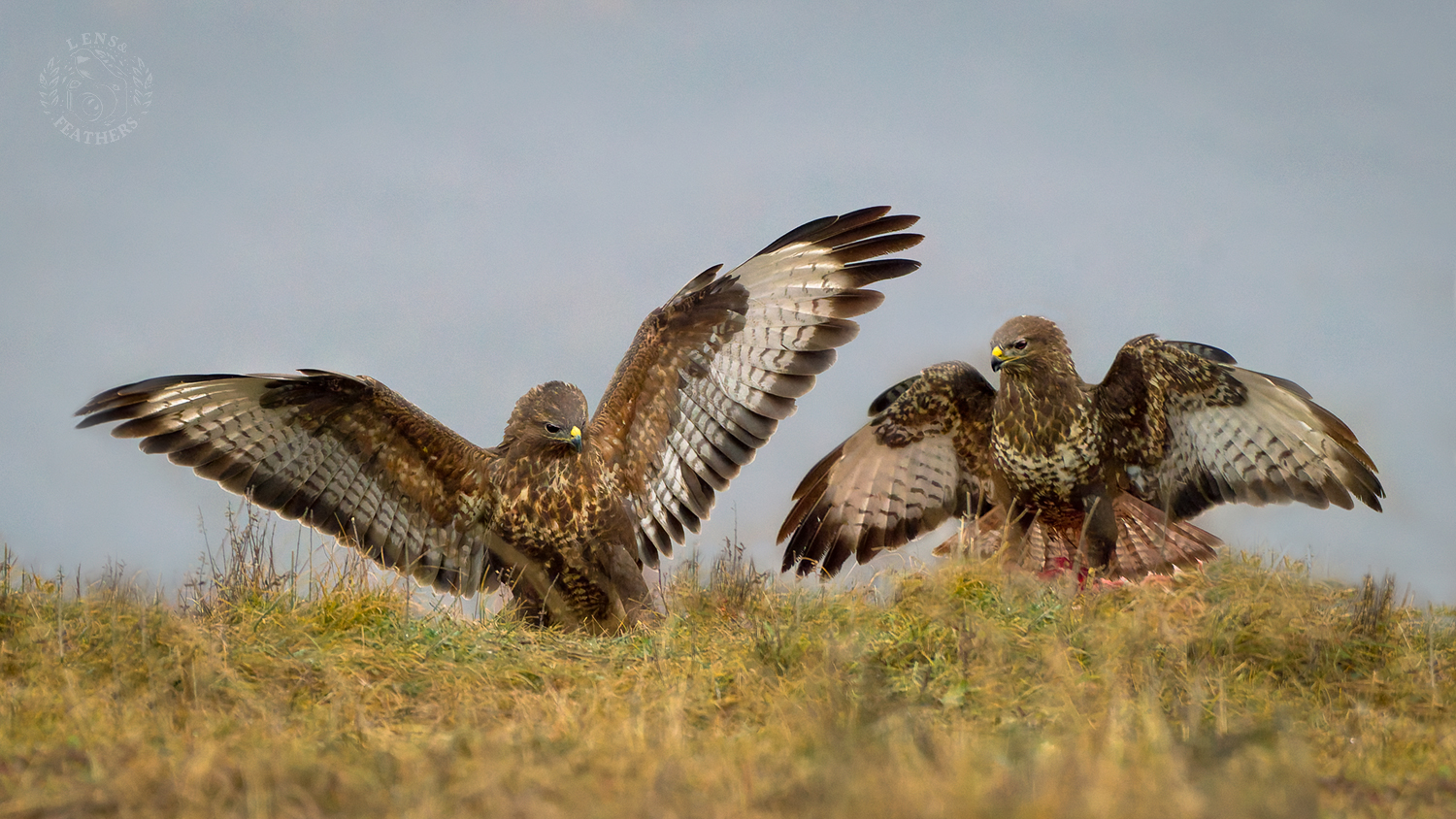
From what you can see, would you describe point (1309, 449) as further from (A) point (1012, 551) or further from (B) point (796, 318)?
(B) point (796, 318)

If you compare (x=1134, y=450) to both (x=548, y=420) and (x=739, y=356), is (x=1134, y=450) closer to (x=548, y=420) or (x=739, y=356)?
(x=739, y=356)

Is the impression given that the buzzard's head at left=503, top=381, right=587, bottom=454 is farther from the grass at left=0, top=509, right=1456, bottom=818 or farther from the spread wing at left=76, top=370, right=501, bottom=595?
the grass at left=0, top=509, right=1456, bottom=818

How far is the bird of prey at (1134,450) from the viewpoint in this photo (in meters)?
6.82

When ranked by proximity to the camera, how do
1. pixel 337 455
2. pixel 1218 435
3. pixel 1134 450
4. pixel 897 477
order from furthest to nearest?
pixel 897 477, pixel 1134 450, pixel 1218 435, pixel 337 455

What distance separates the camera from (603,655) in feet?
18.5

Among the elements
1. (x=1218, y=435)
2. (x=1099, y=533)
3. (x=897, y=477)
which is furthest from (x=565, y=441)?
(x=1218, y=435)

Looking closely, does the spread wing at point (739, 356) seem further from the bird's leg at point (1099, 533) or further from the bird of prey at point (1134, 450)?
the bird's leg at point (1099, 533)

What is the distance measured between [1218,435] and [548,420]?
3.82 meters

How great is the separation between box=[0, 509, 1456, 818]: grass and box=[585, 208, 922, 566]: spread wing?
56cm

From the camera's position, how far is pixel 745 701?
15.9 feet

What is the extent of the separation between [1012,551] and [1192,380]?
143 cm

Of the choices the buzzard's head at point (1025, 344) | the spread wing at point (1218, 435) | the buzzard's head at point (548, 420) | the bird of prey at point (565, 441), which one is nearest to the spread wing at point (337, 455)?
the bird of prey at point (565, 441)

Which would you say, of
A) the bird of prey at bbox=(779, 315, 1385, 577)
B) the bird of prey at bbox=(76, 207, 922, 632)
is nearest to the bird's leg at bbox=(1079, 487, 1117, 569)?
the bird of prey at bbox=(779, 315, 1385, 577)

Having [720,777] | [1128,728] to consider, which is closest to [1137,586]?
[1128,728]
